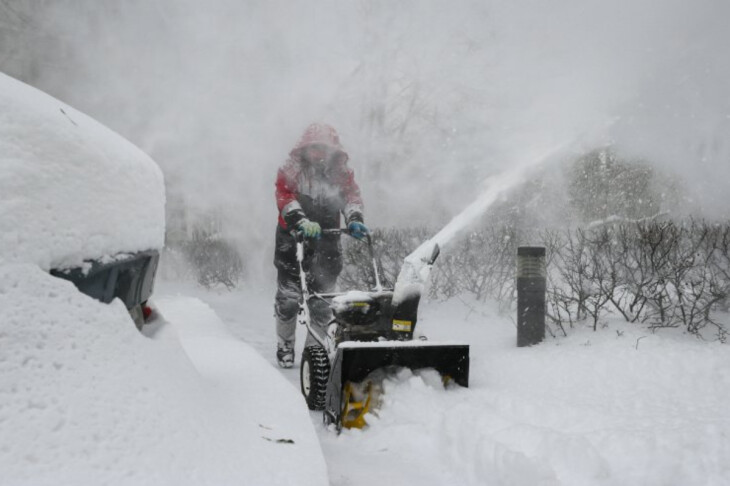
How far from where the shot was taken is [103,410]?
1233 mm

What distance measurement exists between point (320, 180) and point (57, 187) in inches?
156

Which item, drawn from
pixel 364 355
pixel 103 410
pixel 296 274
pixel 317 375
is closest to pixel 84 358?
pixel 103 410

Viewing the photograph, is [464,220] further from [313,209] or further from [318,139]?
[318,139]

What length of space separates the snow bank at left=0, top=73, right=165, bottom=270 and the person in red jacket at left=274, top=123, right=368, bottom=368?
3.43m

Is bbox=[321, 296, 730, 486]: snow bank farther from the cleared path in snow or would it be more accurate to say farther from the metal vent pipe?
the cleared path in snow

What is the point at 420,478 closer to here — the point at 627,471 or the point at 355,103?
the point at 627,471

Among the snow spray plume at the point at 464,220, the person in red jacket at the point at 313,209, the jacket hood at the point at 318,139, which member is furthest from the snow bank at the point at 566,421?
the jacket hood at the point at 318,139

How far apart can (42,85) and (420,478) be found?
74.8ft

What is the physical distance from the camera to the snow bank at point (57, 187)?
122cm

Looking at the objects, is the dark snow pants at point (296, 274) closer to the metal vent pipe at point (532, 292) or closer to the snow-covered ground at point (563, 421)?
the snow-covered ground at point (563, 421)

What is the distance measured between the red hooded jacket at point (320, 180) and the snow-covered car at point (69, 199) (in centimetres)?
342

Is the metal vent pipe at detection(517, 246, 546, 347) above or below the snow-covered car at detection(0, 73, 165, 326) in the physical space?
below

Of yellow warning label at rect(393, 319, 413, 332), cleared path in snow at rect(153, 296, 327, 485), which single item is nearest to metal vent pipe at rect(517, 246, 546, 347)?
yellow warning label at rect(393, 319, 413, 332)

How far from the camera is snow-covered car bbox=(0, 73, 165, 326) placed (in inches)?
48.2
